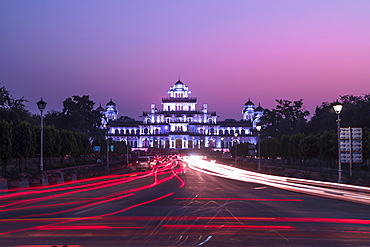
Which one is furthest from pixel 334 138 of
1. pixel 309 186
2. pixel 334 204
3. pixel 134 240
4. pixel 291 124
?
pixel 291 124

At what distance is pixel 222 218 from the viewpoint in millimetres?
14438

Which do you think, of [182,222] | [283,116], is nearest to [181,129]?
[283,116]

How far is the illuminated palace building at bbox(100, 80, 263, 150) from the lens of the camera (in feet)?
588

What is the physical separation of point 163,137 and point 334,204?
16236 centimetres

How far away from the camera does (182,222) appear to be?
1348cm

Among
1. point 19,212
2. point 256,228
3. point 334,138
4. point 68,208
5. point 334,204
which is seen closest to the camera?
point 256,228

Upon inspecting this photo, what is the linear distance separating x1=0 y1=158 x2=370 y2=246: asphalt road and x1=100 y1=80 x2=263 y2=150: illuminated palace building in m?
156

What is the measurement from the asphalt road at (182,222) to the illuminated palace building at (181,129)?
512 feet

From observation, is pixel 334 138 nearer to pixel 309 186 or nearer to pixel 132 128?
pixel 309 186

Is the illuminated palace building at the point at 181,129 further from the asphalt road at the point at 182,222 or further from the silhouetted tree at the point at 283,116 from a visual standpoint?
the asphalt road at the point at 182,222

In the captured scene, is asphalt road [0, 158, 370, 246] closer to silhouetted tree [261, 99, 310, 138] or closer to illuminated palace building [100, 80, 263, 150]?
silhouetted tree [261, 99, 310, 138]

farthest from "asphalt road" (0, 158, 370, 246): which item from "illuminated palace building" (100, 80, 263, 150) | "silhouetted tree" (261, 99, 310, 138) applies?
"illuminated palace building" (100, 80, 263, 150)

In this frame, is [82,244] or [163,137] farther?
[163,137]

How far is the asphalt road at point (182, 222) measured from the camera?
10.6 meters
